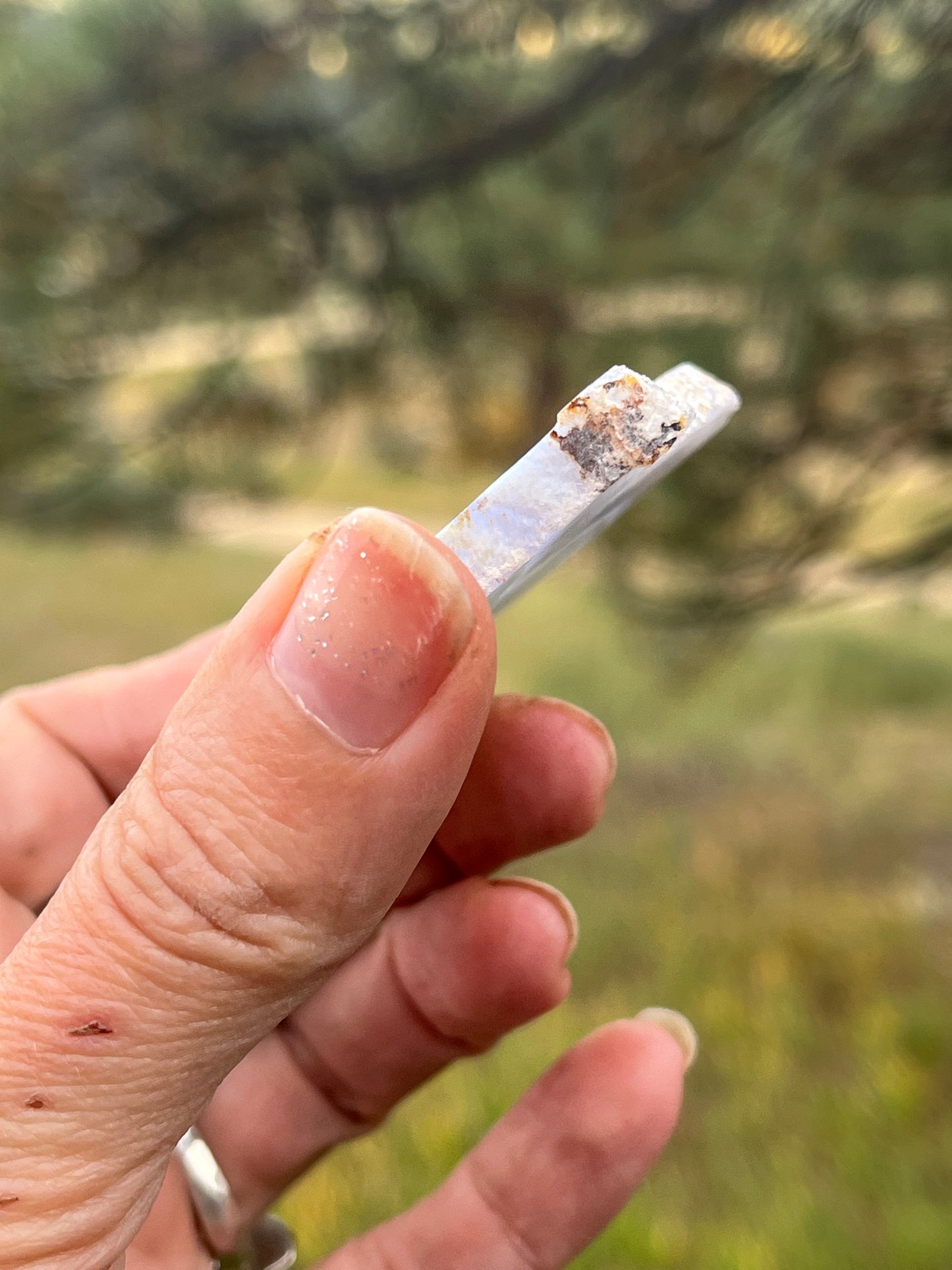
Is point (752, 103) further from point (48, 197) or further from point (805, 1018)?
point (805, 1018)

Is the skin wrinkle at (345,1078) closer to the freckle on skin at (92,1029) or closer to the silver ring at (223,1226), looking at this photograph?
the silver ring at (223,1226)

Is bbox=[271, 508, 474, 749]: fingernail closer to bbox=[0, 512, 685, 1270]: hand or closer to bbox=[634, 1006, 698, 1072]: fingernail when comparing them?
bbox=[0, 512, 685, 1270]: hand

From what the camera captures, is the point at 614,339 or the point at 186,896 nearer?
the point at 186,896

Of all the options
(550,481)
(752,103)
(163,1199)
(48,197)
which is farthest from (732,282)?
(163,1199)

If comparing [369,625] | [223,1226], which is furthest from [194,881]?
[223,1226]

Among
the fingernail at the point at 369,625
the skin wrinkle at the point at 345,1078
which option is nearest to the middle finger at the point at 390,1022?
the skin wrinkle at the point at 345,1078

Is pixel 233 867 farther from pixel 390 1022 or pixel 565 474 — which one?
pixel 390 1022

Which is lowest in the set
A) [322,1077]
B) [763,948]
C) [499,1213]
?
[763,948]
